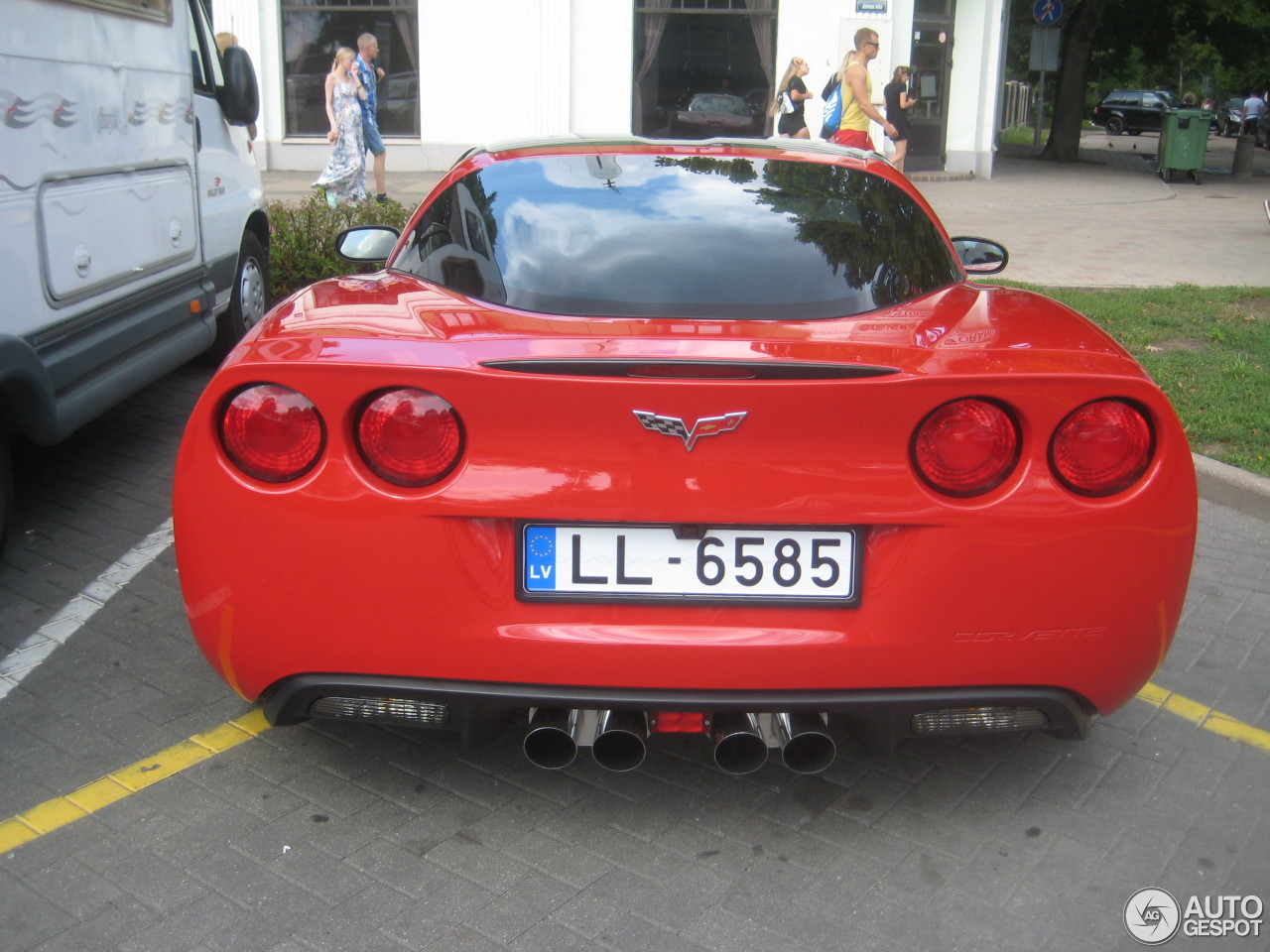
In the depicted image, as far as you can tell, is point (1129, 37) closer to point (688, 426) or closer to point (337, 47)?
point (337, 47)

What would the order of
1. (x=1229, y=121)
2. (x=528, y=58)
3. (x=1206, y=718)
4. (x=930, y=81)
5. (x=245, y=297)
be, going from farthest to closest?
(x=1229, y=121)
(x=930, y=81)
(x=528, y=58)
(x=245, y=297)
(x=1206, y=718)

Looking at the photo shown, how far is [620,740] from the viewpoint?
2.64m

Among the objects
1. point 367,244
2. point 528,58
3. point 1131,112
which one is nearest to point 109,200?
point 367,244

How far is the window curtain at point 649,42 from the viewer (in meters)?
20.5

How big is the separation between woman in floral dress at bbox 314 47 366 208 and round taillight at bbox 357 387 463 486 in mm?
10256

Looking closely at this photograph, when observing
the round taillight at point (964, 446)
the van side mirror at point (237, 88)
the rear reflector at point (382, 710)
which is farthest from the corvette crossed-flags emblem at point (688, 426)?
the van side mirror at point (237, 88)

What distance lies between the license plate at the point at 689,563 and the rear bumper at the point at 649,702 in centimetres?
20

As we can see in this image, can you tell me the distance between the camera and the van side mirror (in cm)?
670

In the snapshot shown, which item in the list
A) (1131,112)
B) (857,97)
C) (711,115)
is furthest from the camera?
(1131,112)

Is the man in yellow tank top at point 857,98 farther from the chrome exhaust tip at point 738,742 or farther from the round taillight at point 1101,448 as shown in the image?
the chrome exhaust tip at point 738,742

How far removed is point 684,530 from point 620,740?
0.49m

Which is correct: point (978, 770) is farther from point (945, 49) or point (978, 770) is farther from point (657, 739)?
point (945, 49)

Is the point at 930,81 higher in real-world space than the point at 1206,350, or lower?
higher

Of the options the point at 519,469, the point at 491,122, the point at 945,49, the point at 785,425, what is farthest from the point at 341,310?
the point at 945,49
